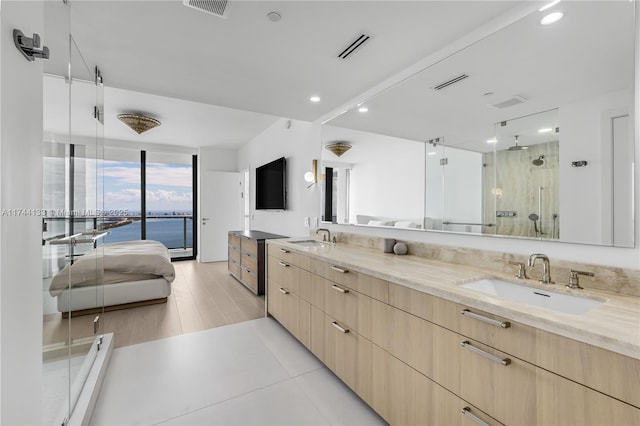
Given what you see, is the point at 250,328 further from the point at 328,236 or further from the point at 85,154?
the point at 85,154

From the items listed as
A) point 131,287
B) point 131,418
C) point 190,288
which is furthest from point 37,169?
point 190,288

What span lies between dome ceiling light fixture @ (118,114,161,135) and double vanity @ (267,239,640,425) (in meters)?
3.84

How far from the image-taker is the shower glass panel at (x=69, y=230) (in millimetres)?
1280

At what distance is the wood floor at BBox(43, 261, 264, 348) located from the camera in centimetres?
260

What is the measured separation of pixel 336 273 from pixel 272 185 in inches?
119

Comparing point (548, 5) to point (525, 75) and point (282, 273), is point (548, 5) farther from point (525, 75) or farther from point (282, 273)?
point (282, 273)

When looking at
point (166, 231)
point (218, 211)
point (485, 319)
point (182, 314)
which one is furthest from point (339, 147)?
point (166, 231)

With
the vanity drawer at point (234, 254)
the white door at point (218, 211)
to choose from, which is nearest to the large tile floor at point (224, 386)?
the vanity drawer at point (234, 254)

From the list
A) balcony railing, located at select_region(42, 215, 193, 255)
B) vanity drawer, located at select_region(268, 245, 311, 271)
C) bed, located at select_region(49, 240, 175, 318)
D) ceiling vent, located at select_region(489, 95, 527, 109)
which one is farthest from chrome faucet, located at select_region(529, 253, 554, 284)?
bed, located at select_region(49, 240, 175, 318)

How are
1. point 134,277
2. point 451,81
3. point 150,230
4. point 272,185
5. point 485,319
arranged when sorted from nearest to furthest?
1. point 485,319
2. point 451,81
3. point 134,277
4. point 272,185
5. point 150,230

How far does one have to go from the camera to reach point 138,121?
420 cm

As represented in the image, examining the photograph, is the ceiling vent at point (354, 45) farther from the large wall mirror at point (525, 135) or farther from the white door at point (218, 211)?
the white door at point (218, 211)

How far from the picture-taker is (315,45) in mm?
1825

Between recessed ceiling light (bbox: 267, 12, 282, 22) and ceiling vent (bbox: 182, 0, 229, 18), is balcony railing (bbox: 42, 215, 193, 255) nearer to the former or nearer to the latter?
ceiling vent (bbox: 182, 0, 229, 18)
